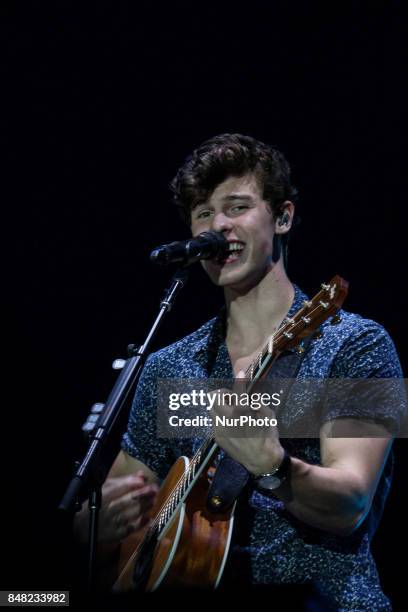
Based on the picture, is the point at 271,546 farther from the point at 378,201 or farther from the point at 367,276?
the point at 378,201

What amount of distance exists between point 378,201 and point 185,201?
36.9 inches

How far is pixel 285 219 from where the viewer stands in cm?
304

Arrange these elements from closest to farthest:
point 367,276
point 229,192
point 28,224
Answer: point 229,192, point 367,276, point 28,224

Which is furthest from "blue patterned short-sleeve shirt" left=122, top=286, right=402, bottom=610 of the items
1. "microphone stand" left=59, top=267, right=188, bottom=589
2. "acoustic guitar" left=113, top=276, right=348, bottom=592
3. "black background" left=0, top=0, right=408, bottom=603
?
"black background" left=0, top=0, right=408, bottom=603

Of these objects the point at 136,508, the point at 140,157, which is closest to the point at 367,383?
the point at 136,508

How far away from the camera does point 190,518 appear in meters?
2.32

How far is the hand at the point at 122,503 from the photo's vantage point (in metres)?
2.23

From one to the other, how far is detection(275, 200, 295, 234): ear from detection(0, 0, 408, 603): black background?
1.53ft

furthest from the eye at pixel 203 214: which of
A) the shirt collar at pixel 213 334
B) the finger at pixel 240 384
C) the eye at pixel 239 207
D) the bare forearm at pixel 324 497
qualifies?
the bare forearm at pixel 324 497

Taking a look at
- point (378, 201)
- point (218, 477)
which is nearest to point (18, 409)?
point (218, 477)

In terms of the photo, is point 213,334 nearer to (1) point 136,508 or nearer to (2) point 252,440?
(1) point 136,508

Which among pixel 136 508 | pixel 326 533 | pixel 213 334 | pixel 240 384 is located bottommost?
pixel 326 533

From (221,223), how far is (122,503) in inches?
42.8

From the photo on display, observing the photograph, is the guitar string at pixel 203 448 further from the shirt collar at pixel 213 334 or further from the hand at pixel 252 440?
the shirt collar at pixel 213 334
